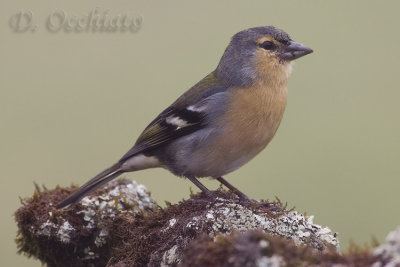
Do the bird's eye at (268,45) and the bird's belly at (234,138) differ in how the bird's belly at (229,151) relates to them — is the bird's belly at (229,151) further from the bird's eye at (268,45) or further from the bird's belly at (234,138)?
the bird's eye at (268,45)

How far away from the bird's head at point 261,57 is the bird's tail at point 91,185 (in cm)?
148

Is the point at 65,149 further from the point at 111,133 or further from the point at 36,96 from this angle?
the point at 36,96

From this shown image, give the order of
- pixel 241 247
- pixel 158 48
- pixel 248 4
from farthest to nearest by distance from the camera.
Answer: pixel 248 4, pixel 158 48, pixel 241 247

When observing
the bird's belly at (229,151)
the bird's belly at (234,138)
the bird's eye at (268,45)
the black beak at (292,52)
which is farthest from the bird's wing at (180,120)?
the black beak at (292,52)

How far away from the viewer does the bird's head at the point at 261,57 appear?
21.4ft

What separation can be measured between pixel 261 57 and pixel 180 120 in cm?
107

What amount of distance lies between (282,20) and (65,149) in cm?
577

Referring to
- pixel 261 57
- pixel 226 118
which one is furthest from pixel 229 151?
pixel 261 57

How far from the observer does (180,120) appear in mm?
6469

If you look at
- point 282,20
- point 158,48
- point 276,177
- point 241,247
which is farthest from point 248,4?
point 241,247

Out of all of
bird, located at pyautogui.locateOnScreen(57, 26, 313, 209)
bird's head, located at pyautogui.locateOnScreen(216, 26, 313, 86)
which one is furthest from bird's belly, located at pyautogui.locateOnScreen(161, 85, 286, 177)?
bird's head, located at pyautogui.locateOnScreen(216, 26, 313, 86)

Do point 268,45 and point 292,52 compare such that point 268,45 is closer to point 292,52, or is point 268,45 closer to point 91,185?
point 292,52

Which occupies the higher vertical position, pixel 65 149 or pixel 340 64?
pixel 65 149

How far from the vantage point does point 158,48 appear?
14078mm
